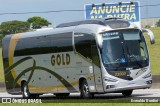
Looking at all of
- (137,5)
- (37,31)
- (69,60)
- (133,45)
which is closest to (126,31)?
(133,45)

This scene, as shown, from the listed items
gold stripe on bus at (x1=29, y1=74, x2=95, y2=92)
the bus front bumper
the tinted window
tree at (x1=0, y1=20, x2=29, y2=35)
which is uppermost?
the tinted window

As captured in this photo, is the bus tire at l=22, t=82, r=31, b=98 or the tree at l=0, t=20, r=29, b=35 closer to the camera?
the bus tire at l=22, t=82, r=31, b=98

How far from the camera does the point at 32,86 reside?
31.8 m

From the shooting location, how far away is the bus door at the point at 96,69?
26000 mm

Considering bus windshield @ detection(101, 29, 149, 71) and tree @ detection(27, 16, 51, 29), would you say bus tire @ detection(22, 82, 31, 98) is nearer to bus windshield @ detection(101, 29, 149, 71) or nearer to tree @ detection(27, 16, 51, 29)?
bus windshield @ detection(101, 29, 149, 71)

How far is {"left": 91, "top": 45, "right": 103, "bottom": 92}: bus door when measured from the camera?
26.0 meters

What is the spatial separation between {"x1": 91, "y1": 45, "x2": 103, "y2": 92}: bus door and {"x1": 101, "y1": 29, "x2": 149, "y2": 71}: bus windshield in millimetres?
364

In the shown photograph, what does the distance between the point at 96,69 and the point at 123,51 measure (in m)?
1.38

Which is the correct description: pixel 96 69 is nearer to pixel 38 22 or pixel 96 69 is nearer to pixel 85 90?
→ pixel 85 90

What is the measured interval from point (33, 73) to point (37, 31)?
7.15ft

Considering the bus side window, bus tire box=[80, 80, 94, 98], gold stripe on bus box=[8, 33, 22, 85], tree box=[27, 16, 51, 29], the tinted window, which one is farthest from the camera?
tree box=[27, 16, 51, 29]

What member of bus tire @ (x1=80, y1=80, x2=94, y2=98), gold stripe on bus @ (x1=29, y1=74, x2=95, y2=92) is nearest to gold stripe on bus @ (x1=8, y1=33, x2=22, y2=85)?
gold stripe on bus @ (x1=29, y1=74, x2=95, y2=92)

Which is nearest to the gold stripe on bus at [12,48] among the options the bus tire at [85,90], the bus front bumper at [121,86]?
the bus tire at [85,90]

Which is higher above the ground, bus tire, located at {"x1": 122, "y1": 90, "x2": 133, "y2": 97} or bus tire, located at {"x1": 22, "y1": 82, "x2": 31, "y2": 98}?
bus tire, located at {"x1": 122, "y1": 90, "x2": 133, "y2": 97}
